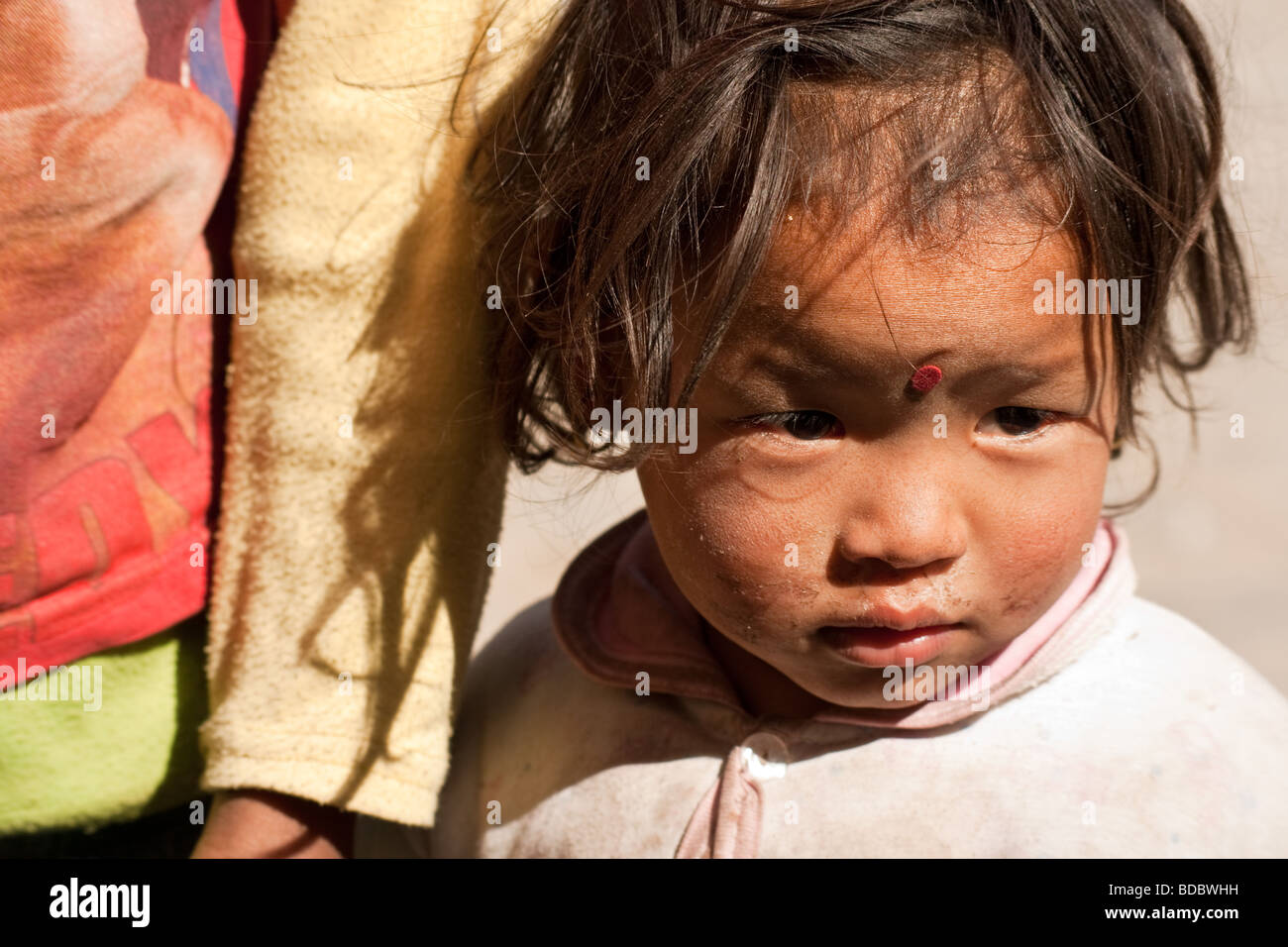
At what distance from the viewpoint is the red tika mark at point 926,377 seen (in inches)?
37.7

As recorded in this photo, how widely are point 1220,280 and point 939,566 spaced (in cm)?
50

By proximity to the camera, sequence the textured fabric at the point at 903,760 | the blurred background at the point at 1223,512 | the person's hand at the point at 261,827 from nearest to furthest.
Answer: the textured fabric at the point at 903,760, the person's hand at the point at 261,827, the blurred background at the point at 1223,512

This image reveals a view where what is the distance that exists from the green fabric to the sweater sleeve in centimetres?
5

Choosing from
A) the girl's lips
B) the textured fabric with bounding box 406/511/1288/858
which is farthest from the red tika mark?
the textured fabric with bounding box 406/511/1288/858

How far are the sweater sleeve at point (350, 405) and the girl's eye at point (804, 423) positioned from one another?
0.31 meters

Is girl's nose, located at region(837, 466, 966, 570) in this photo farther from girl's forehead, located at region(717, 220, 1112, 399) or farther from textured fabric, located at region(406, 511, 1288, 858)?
textured fabric, located at region(406, 511, 1288, 858)

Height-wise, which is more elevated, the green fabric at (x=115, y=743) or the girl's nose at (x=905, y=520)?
the girl's nose at (x=905, y=520)

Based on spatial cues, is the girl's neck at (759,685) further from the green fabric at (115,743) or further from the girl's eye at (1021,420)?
the green fabric at (115,743)

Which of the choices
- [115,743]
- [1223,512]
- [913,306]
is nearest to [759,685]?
[913,306]

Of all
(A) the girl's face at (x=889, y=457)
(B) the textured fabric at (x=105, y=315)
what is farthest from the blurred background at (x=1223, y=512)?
(A) the girl's face at (x=889, y=457)

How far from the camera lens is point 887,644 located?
104 centimetres

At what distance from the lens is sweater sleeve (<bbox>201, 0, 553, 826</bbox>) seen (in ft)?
3.75

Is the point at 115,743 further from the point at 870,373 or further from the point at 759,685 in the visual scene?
the point at 870,373
